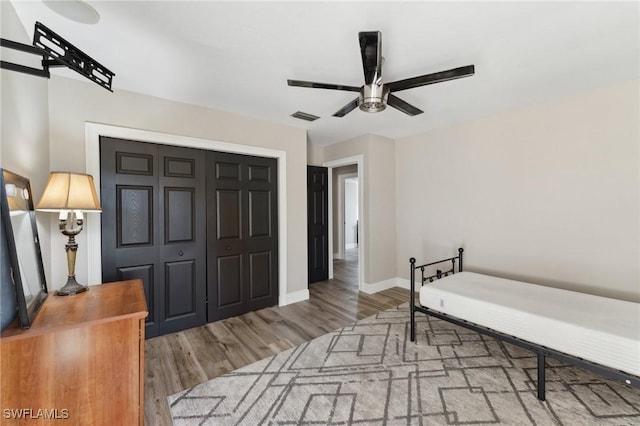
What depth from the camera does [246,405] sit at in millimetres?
Result: 1839

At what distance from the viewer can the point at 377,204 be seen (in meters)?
4.30

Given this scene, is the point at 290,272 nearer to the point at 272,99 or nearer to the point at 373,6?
the point at 272,99

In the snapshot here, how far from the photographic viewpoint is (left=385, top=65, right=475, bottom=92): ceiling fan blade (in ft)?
5.64

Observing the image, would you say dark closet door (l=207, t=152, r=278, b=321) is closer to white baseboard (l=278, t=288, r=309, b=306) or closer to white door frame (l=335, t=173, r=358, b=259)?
white baseboard (l=278, t=288, r=309, b=306)

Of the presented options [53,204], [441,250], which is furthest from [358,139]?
[53,204]

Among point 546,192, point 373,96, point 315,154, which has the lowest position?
point 546,192

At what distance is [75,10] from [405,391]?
320 cm

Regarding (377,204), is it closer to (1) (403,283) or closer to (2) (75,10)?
(1) (403,283)

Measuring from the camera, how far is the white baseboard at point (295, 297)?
3.67 m

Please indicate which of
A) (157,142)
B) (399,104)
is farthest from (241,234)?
(399,104)

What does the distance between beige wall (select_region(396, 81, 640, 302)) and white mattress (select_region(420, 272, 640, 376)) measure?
0.54 m

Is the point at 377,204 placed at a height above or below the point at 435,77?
below

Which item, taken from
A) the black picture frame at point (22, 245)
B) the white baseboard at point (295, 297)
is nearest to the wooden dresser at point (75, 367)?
the black picture frame at point (22, 245)

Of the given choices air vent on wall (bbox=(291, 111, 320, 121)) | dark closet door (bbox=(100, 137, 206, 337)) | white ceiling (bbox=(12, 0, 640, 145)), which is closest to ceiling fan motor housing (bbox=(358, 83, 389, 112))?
white ceiling (bbox=(12, 0, 640, 145))
